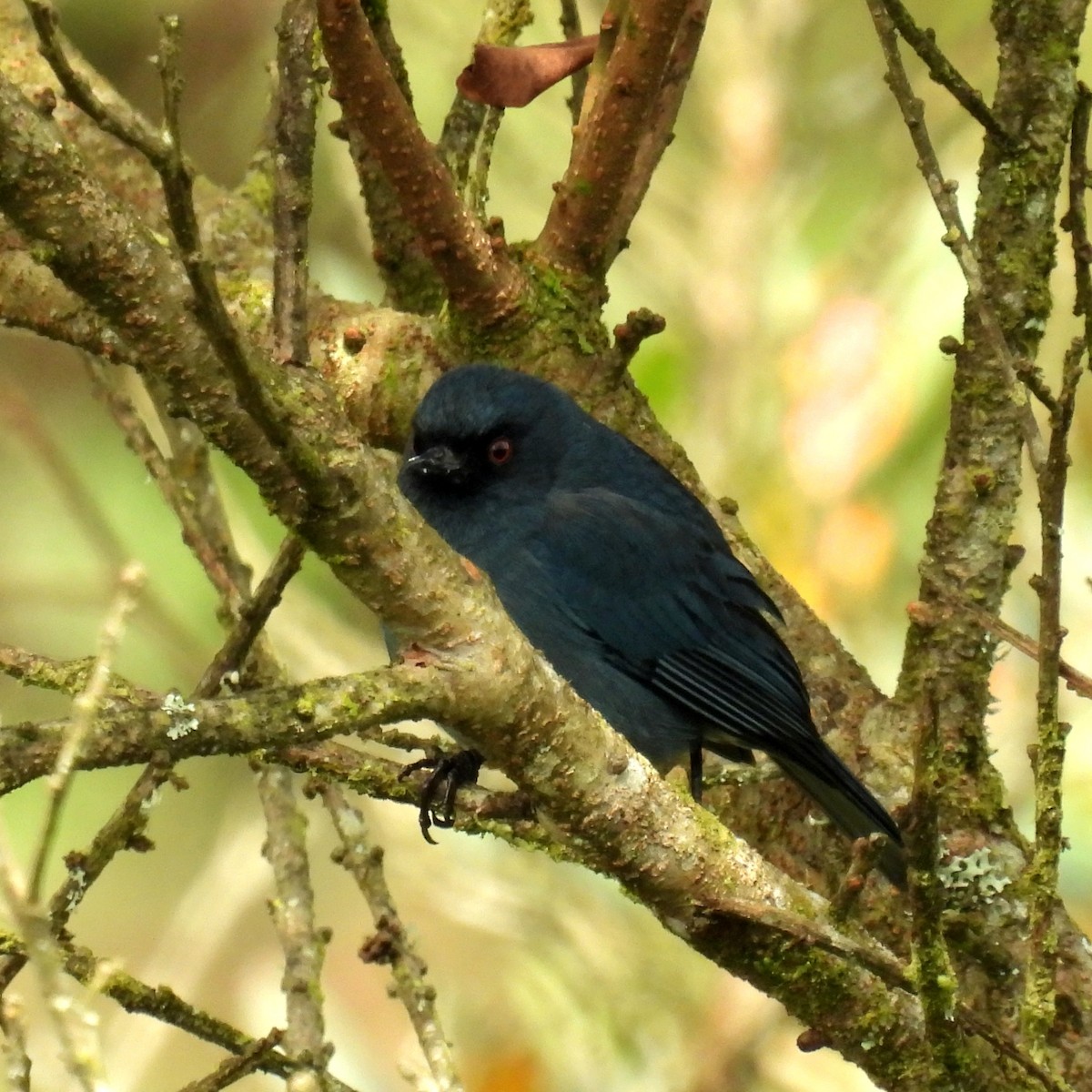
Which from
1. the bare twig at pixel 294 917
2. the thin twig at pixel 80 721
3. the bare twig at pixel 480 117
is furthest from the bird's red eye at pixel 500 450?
the thin twig at pixel 80 721

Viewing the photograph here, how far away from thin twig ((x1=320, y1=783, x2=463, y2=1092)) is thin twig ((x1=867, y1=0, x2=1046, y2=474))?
1.53 metres

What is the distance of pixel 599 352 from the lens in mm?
4223

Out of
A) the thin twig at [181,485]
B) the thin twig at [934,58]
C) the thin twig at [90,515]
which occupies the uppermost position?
the thin twig at [934,58]

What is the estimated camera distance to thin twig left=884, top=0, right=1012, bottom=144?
3516mm

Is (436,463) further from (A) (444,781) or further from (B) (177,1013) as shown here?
(B) (177,1013)

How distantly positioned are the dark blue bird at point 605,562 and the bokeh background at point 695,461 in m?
1.17

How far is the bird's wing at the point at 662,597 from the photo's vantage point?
4441 mm

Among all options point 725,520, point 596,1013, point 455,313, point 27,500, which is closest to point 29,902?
point 455,313

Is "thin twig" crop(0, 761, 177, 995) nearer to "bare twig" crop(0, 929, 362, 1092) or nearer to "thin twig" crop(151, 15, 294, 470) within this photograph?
"bare twig" crop(0, 929, 362, 1092)

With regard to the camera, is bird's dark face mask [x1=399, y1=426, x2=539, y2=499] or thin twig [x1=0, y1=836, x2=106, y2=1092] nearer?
thin twig [x1=0, y1=836, x2=106, y2=1092]

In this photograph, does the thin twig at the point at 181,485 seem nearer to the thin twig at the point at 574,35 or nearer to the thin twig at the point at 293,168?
the thin twig at the point at 293,168

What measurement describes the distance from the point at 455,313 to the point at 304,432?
1.94 m

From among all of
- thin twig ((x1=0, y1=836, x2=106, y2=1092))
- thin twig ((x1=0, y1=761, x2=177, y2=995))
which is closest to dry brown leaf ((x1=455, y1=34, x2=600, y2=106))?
thin twig ((x1=0, y1=761, x2=177, y2=995))

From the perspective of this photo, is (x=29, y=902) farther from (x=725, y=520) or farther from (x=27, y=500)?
(x=27, y=500)
